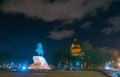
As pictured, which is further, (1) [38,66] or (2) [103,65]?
(2) [103,65]

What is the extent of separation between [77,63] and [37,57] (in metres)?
65.7

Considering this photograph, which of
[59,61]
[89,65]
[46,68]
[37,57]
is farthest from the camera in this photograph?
[89,65]

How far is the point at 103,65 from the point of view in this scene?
188875 millimetres

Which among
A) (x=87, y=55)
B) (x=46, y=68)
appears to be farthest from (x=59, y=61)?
(x=46, y=68)

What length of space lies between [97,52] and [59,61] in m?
22.7

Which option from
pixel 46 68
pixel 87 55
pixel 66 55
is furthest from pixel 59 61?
pixel 46 68

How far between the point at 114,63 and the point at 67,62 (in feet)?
103

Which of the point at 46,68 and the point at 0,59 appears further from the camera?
the point at 0,59

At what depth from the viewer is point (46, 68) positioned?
5433 inches

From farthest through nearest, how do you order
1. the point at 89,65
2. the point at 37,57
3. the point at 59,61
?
the point at 89,65 < the point at 59,61 < the point at 37,57

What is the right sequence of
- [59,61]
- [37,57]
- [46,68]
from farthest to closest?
[59,61] → [46,68] → [37,57]

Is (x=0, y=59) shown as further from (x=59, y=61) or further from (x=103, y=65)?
(x=103, y=65)

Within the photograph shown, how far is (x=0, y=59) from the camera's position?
176 m

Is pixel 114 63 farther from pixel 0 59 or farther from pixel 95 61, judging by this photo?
pixel 0 59
